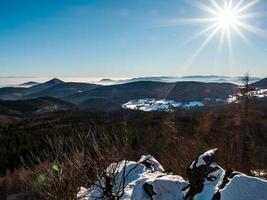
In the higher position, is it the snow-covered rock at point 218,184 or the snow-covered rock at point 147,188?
the snow-covered rock at point 218,184

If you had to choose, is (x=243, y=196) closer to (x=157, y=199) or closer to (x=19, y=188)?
(x=157, y=199)

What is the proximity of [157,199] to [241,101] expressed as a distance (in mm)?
28383

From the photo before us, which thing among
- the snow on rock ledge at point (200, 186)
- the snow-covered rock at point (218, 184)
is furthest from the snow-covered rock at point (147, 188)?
the snow-covered rock at point (218, 184)

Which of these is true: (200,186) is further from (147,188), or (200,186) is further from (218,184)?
(147,188)

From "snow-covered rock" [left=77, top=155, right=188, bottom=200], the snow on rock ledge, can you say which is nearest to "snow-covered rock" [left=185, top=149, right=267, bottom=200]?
the snow on rock ledge

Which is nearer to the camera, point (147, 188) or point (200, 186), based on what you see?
point (200, 186)

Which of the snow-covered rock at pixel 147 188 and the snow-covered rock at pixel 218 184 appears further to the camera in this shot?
the snow-covered rock at pixel 147 188

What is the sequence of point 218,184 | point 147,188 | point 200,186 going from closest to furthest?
point 218,184, point 200,186, point 147,188

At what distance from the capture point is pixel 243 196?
7.04 metres

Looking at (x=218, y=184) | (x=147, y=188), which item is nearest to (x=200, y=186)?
(x=218, y=184)

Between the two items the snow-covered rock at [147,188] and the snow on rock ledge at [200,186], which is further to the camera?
the snow-covered rock at [147,188]

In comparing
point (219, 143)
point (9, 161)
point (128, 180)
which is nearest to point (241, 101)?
point (219, 143)

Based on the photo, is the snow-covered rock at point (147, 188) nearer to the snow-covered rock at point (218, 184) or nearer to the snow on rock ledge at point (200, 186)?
the snow on rock ledge at point (200, 186)

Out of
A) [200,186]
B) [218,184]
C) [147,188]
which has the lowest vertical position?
[147,188]
